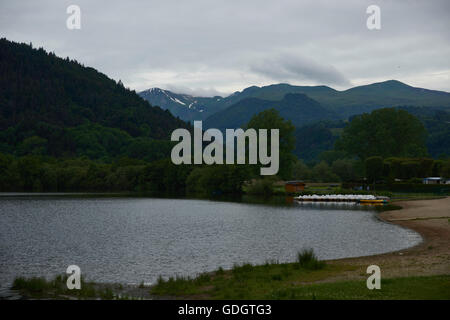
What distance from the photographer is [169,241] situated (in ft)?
112

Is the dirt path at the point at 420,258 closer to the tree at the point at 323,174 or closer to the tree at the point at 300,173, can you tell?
the tree at the point at 323,174

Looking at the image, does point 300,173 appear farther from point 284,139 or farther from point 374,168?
point 374,168

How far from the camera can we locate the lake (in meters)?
24.6

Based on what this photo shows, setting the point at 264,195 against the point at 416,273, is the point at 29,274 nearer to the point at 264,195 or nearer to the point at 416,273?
the point at 416,273

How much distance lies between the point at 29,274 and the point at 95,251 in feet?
23.6

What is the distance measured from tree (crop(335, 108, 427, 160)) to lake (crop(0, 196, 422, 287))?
69.8m

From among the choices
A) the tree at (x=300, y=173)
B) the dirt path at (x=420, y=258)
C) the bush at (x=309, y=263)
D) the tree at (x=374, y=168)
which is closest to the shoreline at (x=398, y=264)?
the dirt path at (x=420, y=258)

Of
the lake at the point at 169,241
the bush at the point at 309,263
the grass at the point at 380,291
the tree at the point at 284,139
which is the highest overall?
the tree at the point at 284,139

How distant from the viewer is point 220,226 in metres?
43.6

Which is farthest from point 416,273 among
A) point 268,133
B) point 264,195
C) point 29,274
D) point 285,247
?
point 268,133

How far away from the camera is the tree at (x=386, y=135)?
11875cm

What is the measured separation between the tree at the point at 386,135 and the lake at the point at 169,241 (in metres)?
69.8

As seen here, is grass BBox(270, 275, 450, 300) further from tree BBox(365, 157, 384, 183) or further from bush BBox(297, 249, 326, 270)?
tree BBox(365, 157, 384, 183)
